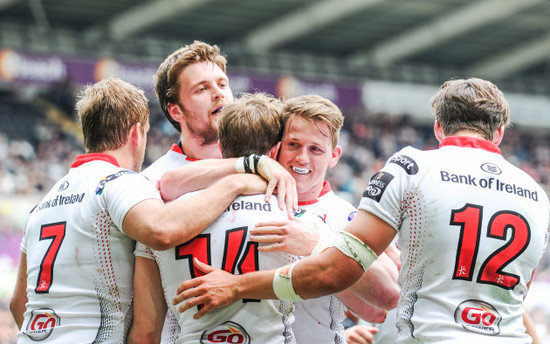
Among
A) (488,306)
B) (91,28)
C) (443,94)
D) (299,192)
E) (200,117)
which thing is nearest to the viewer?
(488,306)

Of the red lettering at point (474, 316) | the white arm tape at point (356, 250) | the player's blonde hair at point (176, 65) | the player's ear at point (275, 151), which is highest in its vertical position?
the player's blonde hair at point (176, 65)

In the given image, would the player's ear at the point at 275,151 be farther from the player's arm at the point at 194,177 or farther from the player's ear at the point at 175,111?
the player's ear at the point at 175,111

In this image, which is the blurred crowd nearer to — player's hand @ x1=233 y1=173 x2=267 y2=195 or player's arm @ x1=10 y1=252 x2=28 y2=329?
player's arm @ x1=10 y1=252 x2=28 y2=329

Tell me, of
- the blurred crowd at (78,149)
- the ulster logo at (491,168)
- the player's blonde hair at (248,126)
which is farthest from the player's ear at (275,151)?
the blurred crowd at (78,149)

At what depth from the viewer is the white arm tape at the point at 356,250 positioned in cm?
321

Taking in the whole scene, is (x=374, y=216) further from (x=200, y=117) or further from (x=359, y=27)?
(x=359, y=27)

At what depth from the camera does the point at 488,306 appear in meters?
3.22

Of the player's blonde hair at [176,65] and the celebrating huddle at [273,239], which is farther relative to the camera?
the player's blonde hair at [176,65]

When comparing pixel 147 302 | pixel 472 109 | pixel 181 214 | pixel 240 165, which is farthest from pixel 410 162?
pixel 147 302

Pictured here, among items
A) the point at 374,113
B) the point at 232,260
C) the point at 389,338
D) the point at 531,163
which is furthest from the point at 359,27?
the point at 232,260

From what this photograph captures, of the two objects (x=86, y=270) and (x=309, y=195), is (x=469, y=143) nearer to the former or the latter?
(x=309, y=195)

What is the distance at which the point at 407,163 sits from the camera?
3.30 meters

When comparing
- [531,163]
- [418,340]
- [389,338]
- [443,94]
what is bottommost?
[418,340]

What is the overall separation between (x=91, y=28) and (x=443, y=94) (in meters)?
26.5
